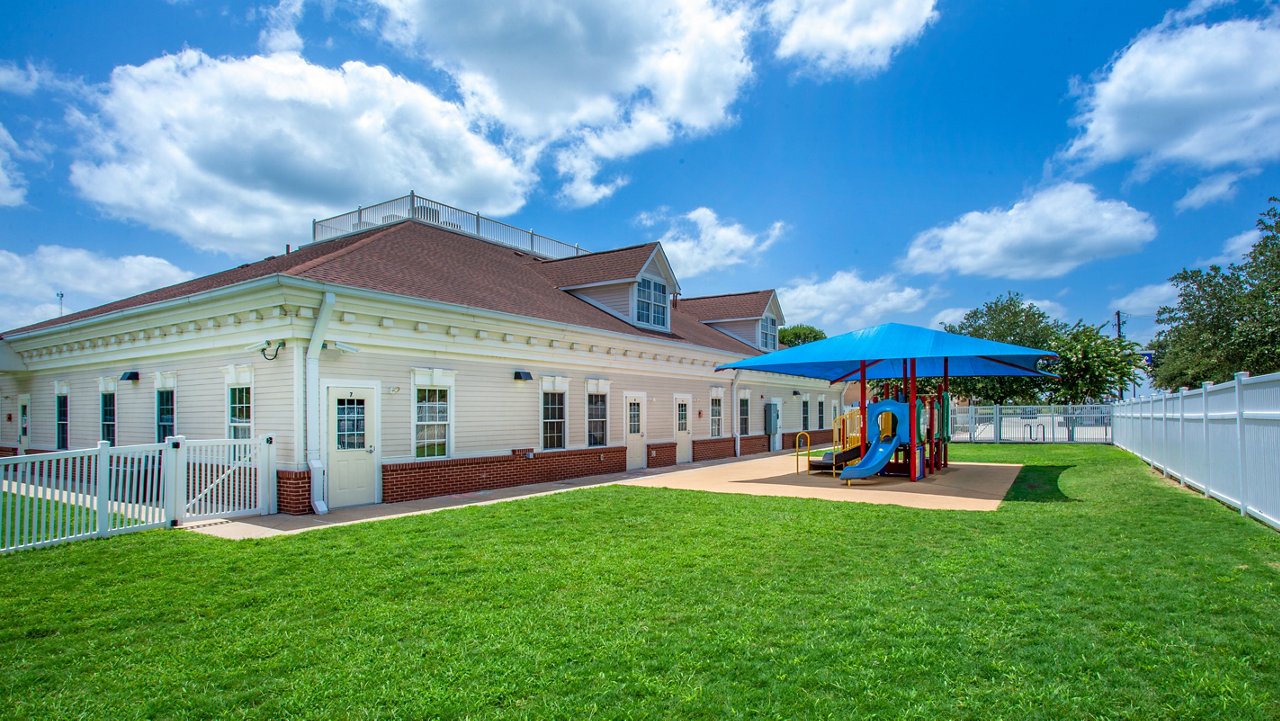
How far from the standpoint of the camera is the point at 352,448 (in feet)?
38.6

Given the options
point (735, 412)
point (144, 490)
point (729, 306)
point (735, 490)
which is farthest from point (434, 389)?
point (729, 306)

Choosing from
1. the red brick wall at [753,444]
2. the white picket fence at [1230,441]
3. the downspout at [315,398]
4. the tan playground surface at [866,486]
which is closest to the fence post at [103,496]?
the downspout at [315,398]

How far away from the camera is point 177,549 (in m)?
8.09

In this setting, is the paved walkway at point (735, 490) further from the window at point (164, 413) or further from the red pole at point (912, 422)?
the window at point (164, 413)

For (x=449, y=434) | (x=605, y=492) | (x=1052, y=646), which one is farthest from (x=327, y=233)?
(x=1052, y=646)

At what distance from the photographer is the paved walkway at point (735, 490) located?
10.1 m

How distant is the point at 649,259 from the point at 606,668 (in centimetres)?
1800

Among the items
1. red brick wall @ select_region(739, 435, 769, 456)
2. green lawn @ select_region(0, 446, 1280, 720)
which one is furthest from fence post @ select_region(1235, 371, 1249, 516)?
red brick wall @ select_region(739, 435, 769, 456)

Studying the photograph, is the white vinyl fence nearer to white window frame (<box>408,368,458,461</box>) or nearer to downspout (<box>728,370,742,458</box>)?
downspout (<box>728,370,742,458</box>)

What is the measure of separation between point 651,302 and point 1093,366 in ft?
82.3

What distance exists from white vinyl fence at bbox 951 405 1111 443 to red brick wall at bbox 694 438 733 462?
1503cm

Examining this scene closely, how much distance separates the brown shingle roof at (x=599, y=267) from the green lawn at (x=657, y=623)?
43.6 ft

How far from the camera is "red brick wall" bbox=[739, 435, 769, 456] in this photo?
25031 mm

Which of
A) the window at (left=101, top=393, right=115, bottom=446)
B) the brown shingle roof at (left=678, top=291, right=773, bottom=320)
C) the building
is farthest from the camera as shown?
the brown shingle roof at (left=678, top=291, right=773, bottom=320)
